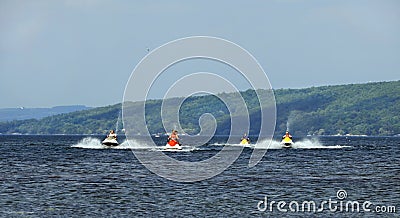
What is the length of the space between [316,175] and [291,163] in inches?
723

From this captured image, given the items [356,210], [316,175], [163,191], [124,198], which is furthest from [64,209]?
[316,175]

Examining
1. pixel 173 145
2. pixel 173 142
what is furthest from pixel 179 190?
pixel 173 145

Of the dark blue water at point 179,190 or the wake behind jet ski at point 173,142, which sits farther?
the wake behind jet ski at point 173,142

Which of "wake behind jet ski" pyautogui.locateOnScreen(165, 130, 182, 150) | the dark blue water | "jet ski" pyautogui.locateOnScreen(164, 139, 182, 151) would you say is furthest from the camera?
"jet ski" pyautogui.locateOnScreen(164, 139, 182, 151)

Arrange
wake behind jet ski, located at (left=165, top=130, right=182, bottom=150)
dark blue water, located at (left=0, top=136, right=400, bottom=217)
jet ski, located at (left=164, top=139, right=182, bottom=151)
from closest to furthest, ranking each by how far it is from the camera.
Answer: dark blue water, located at (left=0, top=136, right=400, bottom=217) < wake behind jet ski, located at (left=165, top=130, right=182, bottom=150) < jet ski, located at (left=164, top=139, right=182, bottom=151)

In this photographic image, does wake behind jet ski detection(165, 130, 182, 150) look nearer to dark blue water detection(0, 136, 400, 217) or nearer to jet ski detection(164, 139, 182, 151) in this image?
jet ski detection(164, 139, 182, 151)

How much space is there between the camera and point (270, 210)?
46.2m

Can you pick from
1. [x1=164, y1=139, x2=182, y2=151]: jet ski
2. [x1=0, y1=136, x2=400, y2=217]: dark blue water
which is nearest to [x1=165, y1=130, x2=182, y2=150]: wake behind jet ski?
[x1=164, y1=139, x2=182, y2=151]: jet ski

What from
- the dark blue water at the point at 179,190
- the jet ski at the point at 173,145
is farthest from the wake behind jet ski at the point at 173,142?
the dark blue water at the point at 179,190

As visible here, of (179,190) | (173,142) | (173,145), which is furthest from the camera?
(173,145)

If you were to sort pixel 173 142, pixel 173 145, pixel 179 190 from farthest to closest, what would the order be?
pixel 173 145, pixel 173 142, pixel 179 190

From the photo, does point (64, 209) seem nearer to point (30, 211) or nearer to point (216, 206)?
point (30, 211)

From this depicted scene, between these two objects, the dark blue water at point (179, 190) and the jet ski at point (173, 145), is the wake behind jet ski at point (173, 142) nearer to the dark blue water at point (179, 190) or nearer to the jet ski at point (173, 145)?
the jet ski at point (173, 145)

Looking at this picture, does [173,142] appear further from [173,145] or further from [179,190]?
[179,190]
